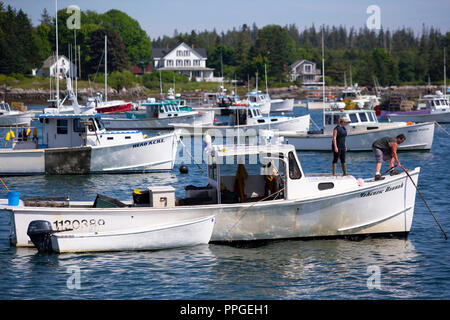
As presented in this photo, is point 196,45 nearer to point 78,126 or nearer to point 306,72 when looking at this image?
point 306,72

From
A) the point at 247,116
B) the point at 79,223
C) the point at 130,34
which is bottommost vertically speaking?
the point at 79,223

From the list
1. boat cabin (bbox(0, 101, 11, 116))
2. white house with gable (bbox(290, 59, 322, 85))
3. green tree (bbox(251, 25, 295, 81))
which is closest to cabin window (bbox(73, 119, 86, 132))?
boat cabin (bbox(0, 101, 11, 116))

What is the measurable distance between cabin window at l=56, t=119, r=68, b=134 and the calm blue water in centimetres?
1228

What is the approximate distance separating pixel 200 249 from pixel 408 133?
25340 millimetres

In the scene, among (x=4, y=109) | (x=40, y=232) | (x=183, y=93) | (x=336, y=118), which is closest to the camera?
(x=40, y=232)

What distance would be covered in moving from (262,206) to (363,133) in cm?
2299

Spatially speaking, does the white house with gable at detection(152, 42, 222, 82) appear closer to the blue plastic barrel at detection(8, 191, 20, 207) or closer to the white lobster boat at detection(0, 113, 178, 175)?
the white lobster boat at detection(0, 113, 178, 175)

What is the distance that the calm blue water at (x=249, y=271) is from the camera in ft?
45.7

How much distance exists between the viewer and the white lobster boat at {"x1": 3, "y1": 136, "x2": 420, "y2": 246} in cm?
1634

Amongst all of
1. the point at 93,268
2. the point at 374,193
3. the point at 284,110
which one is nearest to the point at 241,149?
the point at 374,193

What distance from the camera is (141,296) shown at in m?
13.8

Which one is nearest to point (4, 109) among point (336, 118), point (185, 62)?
point (336, 118)

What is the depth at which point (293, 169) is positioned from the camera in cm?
1678

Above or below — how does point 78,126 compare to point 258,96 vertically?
below
